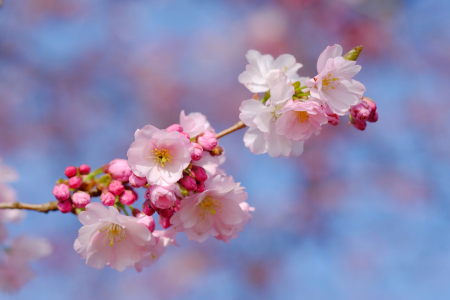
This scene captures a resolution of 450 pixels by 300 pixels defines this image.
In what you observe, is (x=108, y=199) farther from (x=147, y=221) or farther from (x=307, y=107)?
(x=307, y=107)

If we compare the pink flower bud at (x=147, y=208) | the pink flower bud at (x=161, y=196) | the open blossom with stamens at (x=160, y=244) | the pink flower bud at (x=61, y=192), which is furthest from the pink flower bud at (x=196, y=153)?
the pink flower bud at (x=61, y=192)

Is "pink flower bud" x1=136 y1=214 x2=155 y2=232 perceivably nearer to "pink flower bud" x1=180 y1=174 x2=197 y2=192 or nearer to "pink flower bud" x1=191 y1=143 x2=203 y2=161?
"pink flower bud" x1=180 y1=174 x2=197 y2=192

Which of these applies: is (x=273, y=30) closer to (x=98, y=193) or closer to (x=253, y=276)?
(x=253, y=276)

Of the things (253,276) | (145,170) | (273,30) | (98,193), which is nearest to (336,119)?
(145,170)

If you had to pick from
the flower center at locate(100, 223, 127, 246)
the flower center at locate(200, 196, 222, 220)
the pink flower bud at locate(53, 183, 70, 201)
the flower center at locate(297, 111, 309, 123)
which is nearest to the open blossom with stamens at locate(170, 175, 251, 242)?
the flower center at locate(200, 196, 222, 220)

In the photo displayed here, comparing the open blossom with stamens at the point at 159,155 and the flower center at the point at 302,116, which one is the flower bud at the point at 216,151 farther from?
the flower center at the point at 302,116
